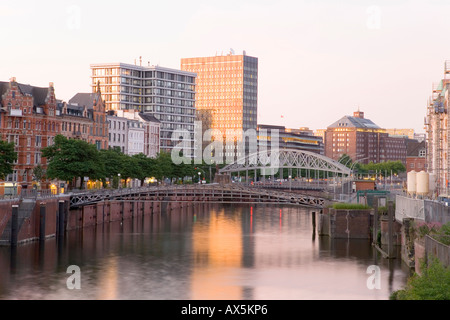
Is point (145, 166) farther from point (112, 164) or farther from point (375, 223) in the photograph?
point (375, 223)

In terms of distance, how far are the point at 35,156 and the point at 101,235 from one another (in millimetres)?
30230

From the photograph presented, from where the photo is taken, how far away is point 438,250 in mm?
46875

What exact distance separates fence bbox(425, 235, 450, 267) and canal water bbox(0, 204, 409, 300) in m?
6.81

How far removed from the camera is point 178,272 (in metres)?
68.1

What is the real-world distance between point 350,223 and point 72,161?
38225 mm

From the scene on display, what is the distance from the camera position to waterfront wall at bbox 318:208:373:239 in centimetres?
9088

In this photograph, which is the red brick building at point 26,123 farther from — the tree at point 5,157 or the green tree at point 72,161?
the tree at point 5,157

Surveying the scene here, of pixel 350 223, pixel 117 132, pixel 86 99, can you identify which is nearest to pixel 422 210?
pixel 350 223

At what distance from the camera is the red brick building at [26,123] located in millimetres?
114438
